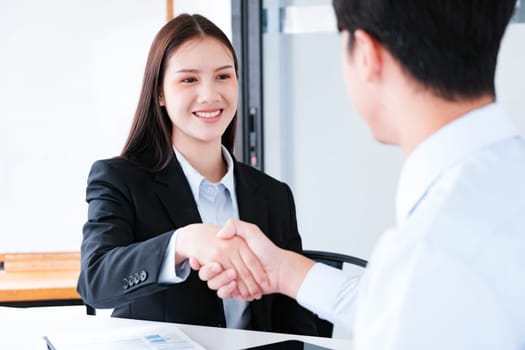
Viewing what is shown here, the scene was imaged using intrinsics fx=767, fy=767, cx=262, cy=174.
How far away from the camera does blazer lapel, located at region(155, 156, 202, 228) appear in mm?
1978

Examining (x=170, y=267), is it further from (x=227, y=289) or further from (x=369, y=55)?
(x=369, y=55)

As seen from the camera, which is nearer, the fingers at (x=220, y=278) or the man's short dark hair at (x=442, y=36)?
the man's short dark hair at (x=442, y=36)

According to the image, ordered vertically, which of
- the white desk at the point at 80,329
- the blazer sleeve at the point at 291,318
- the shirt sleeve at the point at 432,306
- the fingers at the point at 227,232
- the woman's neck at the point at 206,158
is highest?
the shirt sleeve at the point at 432,306

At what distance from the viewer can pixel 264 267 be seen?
1.59 meters

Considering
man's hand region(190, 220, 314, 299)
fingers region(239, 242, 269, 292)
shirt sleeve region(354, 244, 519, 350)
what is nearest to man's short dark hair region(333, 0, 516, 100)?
shirt sleeve region(354, 244, 519, 350)

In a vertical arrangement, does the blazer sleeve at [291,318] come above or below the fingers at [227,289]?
below

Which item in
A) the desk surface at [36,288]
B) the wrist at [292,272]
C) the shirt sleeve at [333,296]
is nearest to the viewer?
the shirt sleeve at [333,296]

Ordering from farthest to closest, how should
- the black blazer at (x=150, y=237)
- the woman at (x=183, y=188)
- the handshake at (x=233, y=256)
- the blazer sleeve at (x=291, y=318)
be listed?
the blazer sleeve at (x=291, y=318)
the woman at (x=183, y=188)
the black blazer at (x=150, y=237)
the handshake at (x=233, y=256)

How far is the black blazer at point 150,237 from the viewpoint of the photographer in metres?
1.77

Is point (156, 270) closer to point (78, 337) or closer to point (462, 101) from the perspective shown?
point (78, 337)

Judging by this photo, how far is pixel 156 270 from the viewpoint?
165 cm

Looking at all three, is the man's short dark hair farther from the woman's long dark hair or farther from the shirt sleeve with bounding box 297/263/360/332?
the woman's long dark hair

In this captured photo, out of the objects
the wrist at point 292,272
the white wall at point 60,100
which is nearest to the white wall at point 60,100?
the white wall at point 60,100

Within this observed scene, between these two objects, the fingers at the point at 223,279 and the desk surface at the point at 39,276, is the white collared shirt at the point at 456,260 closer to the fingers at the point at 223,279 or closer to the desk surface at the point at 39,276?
the fingers at the point at 223,279
